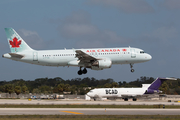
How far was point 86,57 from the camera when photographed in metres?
57.2

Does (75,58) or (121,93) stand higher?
(75,58)

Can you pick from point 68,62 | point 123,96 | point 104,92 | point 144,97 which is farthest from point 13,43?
point 144,97

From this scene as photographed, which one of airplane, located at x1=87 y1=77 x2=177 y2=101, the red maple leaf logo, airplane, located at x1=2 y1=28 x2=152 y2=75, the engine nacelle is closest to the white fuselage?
airplane, located at x1=2 y1=28 x2=152 y2=75

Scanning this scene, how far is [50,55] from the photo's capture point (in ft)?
193

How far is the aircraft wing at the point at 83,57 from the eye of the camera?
184ft

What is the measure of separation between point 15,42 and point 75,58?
48.2 ft

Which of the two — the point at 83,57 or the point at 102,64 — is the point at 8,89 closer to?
the point at 83,57

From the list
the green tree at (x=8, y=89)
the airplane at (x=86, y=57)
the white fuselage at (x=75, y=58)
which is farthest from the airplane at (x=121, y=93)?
the green tree at (x=8, y=89)

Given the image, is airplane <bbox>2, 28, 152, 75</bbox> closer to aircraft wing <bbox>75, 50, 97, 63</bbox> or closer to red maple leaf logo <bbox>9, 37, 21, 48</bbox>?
aircraft wing <bbox>75, 50, 97, 63</bbox>

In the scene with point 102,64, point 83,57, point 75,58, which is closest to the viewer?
point 102,64

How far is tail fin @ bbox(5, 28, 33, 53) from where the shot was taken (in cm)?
6234

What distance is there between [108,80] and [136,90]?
263 feet

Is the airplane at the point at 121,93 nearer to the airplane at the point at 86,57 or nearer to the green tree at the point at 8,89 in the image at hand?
the airplane at the point at 86,57

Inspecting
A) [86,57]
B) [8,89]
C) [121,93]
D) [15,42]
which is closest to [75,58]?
[86,57]
